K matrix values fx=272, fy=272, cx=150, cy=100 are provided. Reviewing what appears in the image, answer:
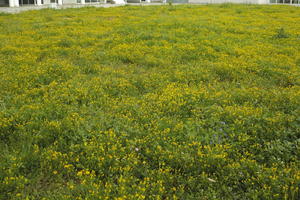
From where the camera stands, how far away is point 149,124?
5.43 meters

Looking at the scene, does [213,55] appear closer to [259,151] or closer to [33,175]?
[259,151]

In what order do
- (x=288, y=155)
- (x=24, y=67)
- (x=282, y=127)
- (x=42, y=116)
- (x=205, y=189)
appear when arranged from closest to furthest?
(x=205, y=189)
(x=288, y=155)
(x=282, y=127)
(x=42, y=116)
(x=24, y=67)

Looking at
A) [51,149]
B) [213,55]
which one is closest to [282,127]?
[51,149]

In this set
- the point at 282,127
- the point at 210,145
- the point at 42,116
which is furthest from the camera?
the point at 42,116

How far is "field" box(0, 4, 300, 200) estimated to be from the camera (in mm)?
3896

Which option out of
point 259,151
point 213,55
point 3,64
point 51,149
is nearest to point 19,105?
point 51,149

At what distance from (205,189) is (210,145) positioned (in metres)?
1.01

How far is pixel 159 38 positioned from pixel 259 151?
8768mm

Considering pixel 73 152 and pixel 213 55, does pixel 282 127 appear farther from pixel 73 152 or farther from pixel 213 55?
pixel 213 55

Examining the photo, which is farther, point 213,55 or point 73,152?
point 213,55

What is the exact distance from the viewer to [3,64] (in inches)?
339

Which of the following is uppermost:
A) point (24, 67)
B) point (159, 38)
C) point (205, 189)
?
point (159, 38)

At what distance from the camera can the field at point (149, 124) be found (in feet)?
12.8

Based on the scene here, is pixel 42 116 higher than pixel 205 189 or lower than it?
higher
